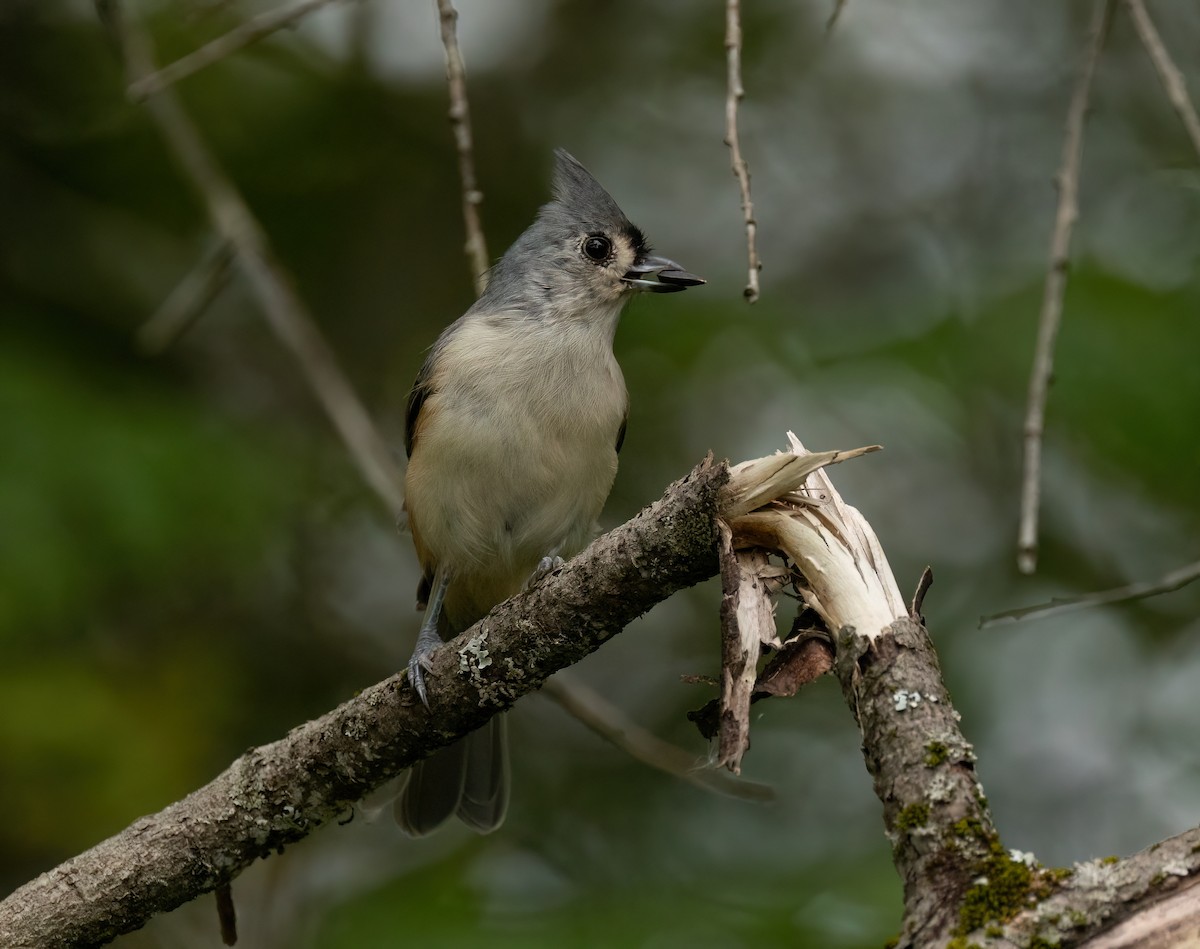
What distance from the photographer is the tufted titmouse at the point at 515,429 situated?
387cm

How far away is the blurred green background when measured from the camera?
432 centimetres

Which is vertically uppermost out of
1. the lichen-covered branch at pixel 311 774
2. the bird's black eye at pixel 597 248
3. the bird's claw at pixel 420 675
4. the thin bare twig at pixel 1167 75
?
the bird's black eye at pixel 597 248

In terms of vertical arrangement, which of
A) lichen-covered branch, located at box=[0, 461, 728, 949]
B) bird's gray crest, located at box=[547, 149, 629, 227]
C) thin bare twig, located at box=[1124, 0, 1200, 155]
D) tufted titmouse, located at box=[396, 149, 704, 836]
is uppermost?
bird's gray crest, located at box=[547, 149, 629, 227]

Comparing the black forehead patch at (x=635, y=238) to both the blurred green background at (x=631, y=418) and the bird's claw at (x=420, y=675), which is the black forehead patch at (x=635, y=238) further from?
the bird's claw at (x=420, y=675)

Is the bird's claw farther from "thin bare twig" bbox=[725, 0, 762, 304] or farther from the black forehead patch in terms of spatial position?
the black forehead patch

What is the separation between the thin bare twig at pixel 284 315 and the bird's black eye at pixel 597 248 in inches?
37.4

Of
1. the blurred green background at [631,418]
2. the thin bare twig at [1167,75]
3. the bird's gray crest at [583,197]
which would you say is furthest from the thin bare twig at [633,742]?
the thin bare twig at [1167,75]

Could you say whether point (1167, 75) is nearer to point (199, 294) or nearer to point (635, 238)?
point (635, 238)

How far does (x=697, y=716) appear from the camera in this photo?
7.56 ft

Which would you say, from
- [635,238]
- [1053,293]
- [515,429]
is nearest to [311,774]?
[515,429]

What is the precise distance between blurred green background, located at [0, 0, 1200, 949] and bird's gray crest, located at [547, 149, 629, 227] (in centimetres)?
72

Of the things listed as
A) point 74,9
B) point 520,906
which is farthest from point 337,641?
point 74,9

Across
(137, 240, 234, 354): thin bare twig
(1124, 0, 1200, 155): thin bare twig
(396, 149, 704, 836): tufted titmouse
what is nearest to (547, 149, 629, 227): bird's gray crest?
(396, 149, 704, 836): tufted titmouse

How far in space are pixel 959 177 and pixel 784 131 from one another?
34.1 inches
